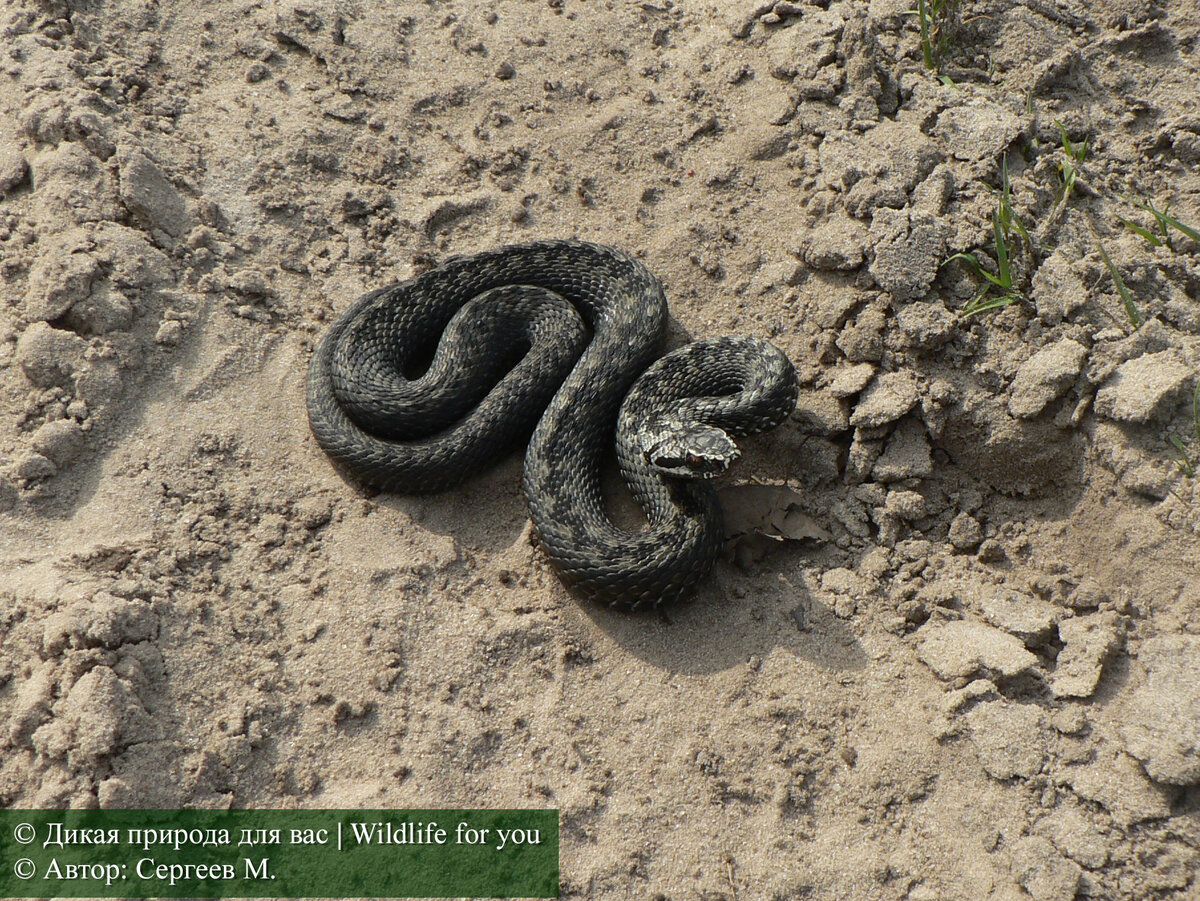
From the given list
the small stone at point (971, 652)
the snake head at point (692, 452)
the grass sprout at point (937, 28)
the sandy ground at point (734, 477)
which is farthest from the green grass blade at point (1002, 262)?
the small stone at point (971, 652)

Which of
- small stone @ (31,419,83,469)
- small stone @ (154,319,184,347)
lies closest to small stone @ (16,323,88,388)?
small stone @ (31,419,83,469)

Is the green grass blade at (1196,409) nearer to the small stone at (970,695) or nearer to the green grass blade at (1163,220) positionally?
the green grass blade at (1163,220)

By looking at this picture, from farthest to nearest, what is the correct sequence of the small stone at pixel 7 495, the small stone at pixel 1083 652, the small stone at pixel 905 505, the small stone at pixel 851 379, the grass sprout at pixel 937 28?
the grass sprout at pixel 937 28
the small stone at pixel 851 379
the small stone at pixel 905 505
the small stone at pixel 7 495
the small stone at pixel 1083 652

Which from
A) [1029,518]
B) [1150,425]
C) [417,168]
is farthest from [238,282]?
[1150,425]

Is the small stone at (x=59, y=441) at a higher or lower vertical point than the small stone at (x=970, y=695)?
lower

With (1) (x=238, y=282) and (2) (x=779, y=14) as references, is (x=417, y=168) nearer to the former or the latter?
(1) (x=238, y=282)

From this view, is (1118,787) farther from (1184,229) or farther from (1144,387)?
(1184,229)
